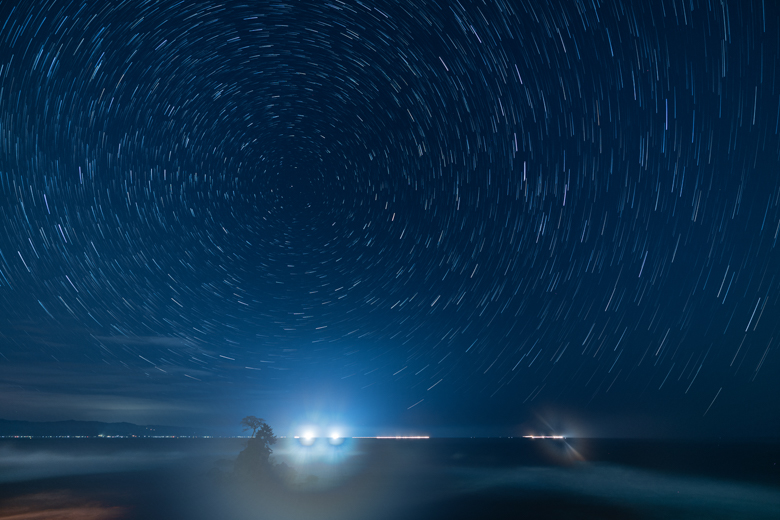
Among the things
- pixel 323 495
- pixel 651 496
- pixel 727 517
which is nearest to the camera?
pixel 727 517

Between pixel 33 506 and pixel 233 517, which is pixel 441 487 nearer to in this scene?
pixel 233 517

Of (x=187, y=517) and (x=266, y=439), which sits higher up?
(x=266, y=439)

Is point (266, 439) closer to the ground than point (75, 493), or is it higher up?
higher up

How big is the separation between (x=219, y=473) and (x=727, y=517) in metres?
55.1

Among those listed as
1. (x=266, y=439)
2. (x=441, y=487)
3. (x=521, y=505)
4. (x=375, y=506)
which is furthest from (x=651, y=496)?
(x=266, y=439)

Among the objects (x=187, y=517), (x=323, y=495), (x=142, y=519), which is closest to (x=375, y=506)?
(x=323, y=495)

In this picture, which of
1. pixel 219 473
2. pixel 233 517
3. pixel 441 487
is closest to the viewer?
pixel 233 517

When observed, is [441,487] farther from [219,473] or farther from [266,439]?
[219,473]

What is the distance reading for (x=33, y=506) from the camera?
40156 millimetres

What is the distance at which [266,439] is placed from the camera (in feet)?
148

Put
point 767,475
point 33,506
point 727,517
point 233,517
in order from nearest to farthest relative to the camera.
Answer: point 233,517 < point 727,517 < point 33,506 < point 767,475

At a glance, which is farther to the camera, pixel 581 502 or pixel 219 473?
pixel 219 473

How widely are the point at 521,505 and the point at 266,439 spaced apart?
2439cm

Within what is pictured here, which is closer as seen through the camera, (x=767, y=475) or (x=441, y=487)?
(x=441, y=487)
